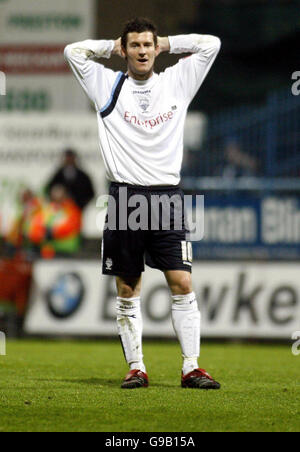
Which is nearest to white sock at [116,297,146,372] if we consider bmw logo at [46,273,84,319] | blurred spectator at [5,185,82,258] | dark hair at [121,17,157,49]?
dark hair at [121,17,157,49]

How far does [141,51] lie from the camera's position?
7.07 meters

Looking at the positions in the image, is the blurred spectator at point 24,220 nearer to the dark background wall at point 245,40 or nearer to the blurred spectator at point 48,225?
the blurred spectator at point 48,225

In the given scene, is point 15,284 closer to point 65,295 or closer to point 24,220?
point 65,295

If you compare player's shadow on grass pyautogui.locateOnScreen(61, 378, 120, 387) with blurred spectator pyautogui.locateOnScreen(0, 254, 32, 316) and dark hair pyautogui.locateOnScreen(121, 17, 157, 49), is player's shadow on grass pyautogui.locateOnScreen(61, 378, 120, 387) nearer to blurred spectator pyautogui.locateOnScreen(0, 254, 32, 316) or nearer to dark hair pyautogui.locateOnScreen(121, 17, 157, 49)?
dark hair pyautogui.locateOnScreen(121, 17, 157, 49)

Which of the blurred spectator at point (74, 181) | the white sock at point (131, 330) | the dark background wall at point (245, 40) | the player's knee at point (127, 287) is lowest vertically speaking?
the white sock at point (131, 330)

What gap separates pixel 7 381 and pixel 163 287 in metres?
5.54

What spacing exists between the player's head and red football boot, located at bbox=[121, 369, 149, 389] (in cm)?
209

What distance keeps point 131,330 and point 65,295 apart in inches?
236

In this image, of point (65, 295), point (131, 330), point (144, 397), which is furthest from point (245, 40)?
point (144, 397)

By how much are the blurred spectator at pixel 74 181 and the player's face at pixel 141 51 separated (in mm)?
10095

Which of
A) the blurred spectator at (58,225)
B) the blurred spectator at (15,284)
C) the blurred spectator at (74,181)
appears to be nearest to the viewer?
the blurred spectator at (15,284)

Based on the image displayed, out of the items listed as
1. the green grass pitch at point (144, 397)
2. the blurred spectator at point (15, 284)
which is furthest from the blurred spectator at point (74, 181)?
the green grass pitch at point (144, 397)

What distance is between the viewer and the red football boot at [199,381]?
23.0 feet

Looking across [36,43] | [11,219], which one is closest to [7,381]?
[11,219]
